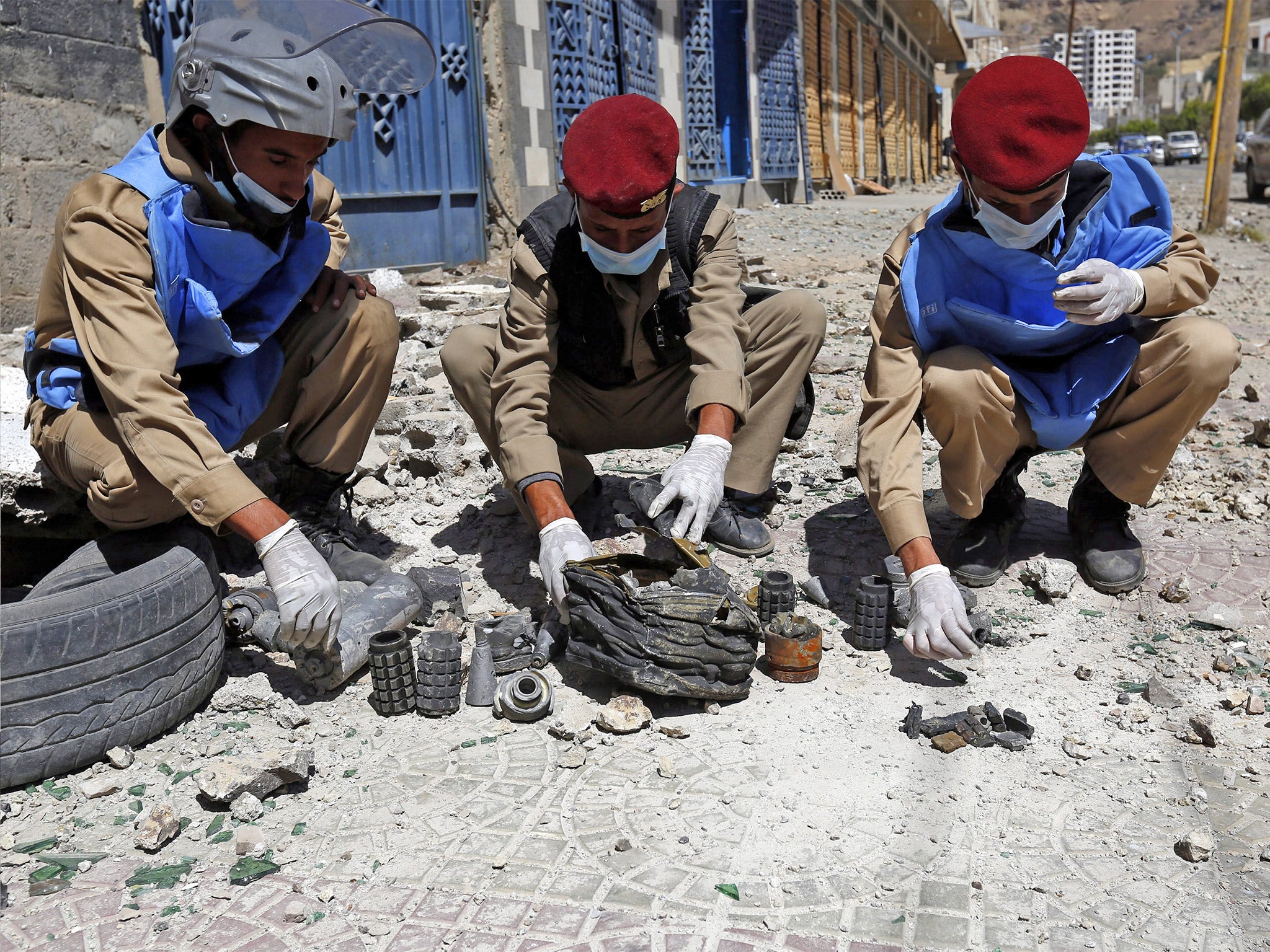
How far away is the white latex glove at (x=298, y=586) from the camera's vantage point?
7.43 feet

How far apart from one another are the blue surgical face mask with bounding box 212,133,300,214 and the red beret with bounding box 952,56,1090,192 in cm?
172

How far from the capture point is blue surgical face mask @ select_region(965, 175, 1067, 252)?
257cm

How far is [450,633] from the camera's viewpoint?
2.42 m

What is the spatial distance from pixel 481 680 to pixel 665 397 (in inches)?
49.1

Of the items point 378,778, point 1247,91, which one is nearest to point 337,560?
point 378,778

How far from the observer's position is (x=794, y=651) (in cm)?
248

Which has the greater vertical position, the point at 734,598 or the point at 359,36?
the point at 359,36

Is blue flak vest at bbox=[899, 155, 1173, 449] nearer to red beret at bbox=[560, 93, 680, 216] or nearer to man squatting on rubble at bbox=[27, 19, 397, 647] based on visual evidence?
red beret at bbox=[560, 93, 680, 216]

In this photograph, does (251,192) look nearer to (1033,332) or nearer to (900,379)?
(900,379)

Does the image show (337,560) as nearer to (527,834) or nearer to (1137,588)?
(527,834)

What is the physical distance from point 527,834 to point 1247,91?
77.4 m

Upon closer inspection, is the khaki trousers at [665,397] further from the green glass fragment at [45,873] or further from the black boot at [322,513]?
the green glass fragment at [45,873]

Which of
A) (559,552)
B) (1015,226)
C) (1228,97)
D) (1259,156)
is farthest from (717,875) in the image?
(1259,156)

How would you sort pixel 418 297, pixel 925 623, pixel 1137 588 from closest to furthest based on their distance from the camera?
pixel 925 623 < pixel 1137 588 < pixel 418 297
